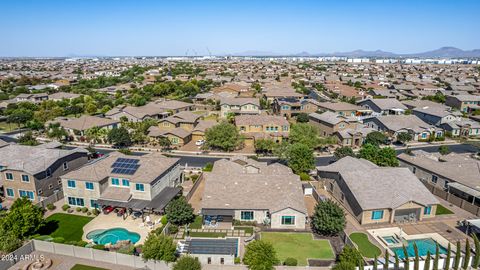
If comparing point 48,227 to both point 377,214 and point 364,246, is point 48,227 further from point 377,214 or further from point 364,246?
point 377,214

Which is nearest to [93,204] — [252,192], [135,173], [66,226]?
[66,226]

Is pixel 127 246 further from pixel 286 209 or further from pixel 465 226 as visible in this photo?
pixel 465 226

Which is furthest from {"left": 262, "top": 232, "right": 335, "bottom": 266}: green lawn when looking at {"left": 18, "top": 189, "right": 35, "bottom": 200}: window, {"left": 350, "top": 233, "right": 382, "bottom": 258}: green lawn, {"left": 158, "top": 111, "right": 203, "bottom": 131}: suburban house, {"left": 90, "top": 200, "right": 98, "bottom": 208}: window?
{"left": 158, "top": 111, "right": 203, "bottom": 131}: suburban house

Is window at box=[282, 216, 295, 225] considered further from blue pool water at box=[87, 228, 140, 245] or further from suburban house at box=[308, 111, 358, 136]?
suburban house at box=[308, 111, 358, 136]

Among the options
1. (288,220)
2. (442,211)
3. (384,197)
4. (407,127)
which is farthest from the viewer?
(407,127)

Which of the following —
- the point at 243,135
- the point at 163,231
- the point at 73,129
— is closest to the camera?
the point at 163,231

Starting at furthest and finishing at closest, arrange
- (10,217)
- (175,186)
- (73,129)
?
(73,129) → (175,186) → (10,217)

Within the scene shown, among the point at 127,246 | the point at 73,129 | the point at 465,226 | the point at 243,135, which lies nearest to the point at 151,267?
the point at 127,246
